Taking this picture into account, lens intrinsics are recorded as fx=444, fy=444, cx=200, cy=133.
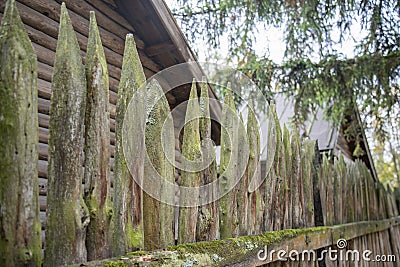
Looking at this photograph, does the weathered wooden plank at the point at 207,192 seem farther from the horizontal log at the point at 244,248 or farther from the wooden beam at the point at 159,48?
the wooden beam at the point at 159,48

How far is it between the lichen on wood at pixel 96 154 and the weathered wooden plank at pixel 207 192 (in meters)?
0.65

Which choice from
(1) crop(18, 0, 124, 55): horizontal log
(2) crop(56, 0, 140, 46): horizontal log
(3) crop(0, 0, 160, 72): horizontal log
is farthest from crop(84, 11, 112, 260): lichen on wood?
(2) crop(56, 0, 140, 46): horizontal log

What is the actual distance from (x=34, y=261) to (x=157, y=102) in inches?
31.6

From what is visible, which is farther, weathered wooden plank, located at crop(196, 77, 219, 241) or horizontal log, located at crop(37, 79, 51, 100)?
horizontal log, located at crop(37, 79, 51, 100)

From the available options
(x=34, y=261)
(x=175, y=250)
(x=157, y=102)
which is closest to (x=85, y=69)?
(x=157, y=102)

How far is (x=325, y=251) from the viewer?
11.2 feet

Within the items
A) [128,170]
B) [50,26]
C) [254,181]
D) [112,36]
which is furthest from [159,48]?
[128,170]

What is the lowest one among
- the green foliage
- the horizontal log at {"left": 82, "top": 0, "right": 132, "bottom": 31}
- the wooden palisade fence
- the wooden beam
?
the wooden palisade fence

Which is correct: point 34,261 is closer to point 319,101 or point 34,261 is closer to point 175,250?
point 175,250

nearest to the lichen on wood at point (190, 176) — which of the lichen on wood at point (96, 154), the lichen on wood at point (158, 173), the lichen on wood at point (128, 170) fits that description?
the lichen on wood at point (158, 173)

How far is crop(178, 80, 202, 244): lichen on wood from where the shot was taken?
6.34 ft

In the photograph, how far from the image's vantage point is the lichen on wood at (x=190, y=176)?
6.34 feet

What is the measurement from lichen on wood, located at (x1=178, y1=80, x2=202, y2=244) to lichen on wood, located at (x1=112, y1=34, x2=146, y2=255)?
387mm

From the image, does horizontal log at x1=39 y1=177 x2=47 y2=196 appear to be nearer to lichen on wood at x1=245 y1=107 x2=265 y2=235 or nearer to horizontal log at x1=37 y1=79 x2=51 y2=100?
horizontal log at x1=37 y1=79 x2=51 y2=100
